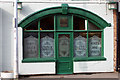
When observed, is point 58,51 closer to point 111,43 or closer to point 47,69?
point 47,69

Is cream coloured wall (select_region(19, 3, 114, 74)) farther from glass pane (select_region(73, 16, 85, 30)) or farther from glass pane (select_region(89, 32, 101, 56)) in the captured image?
glass pane (select_region(73, 16, 85, 30))

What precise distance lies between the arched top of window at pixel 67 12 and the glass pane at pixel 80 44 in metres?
0.92

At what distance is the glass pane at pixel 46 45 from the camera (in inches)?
364

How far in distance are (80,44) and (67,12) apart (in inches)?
73.4

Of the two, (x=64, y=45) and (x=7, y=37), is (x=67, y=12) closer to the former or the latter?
(x=64, y=45)

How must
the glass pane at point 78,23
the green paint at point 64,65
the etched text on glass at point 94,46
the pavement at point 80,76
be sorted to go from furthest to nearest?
the etched text on glass at point 94,46, the glass pane at point 78,23, the green paint at point 64,65, the pavement at point 80,76

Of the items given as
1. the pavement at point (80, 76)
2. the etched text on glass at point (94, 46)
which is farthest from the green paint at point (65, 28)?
the pavement at point (80, 76)

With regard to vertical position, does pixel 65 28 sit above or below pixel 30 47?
above

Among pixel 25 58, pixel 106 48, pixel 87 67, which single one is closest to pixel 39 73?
pixel 25 58

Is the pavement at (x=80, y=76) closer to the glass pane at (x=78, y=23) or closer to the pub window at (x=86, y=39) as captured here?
the pub window at (x=86, y=39)

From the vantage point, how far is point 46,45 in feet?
30.4

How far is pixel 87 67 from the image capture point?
30.3ft

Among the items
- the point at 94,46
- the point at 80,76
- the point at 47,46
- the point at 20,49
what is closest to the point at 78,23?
the point at 94,46

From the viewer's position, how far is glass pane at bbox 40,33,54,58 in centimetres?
924
